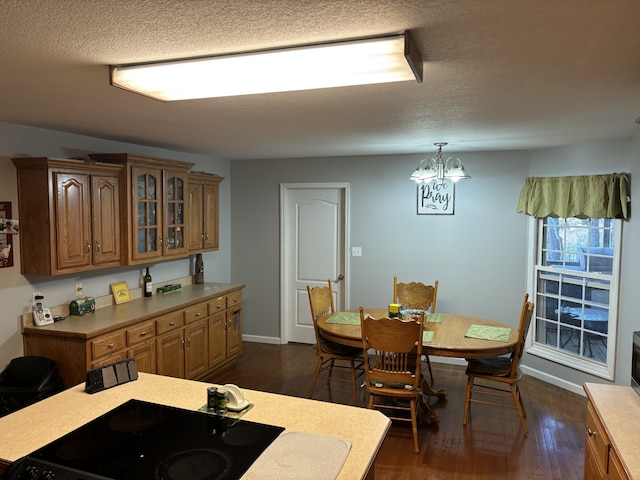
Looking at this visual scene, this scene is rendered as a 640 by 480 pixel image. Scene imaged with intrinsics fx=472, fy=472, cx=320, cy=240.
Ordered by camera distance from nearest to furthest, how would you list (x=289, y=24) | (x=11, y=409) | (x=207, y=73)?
1. (x=289, y=24)
2. (x=207, y=73)
3. (x=11, y=409)

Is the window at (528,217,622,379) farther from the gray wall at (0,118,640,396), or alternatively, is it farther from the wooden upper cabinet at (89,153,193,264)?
the wooden upper cabinet at (89,153,193,264)

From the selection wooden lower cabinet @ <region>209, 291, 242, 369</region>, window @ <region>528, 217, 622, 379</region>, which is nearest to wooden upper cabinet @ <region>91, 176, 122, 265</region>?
wooden lower cabinet @ <region>209, 291, 242, 369</region>

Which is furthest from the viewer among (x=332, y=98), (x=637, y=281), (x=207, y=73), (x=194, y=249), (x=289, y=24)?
(x=194, y=249)

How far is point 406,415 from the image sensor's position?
12.4 ft

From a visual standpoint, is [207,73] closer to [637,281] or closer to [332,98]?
[332,98]

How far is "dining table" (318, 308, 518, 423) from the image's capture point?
3417 mm

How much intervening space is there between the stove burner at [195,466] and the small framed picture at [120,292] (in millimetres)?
2878

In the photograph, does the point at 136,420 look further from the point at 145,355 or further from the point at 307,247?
the point at 307,247

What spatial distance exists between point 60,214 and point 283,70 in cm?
234

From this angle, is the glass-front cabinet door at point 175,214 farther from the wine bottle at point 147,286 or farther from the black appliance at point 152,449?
the black appliance at point 152,449

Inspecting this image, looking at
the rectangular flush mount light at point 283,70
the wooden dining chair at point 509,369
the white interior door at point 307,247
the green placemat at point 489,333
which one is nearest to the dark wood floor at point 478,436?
the wooden dining chair at point 509,369

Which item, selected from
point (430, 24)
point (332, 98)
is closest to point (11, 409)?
point (332, 98)

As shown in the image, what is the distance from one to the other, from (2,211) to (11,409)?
1293 mm

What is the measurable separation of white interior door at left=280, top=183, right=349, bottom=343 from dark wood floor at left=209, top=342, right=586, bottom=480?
107cm
